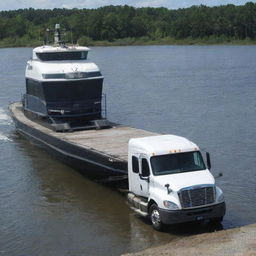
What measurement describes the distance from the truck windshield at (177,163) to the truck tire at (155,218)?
95cm

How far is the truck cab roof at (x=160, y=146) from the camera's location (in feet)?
54.9

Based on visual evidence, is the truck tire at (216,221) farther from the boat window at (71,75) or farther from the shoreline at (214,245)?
the boat window at (71,75)

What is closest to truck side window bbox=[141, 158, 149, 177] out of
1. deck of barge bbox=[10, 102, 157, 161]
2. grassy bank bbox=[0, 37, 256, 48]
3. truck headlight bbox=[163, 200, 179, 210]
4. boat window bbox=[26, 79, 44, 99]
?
truck headlight bbox=[163, 200, 179, 210]

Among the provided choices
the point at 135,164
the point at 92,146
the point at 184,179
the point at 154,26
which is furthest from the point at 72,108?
the point at 154,26

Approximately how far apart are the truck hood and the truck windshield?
Result: 0.22 metres

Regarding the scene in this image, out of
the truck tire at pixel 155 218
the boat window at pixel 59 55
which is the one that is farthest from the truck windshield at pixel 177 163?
the boat window at pixel 59 55

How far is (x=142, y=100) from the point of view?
4653 centimetres

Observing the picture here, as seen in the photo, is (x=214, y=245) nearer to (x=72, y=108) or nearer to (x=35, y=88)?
(x=72, y=108)

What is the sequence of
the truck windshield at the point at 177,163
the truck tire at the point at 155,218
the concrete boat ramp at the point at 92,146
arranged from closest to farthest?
the truck tire at the point at 155,218, the truck windshield at the point at 177,163, the concrete boat ramp at the point at 92,146

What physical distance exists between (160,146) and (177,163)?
671 millimetres

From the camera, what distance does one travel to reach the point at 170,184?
52.2ft

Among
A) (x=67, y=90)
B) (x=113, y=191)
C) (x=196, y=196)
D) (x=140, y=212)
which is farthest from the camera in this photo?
(x=67, y=90)

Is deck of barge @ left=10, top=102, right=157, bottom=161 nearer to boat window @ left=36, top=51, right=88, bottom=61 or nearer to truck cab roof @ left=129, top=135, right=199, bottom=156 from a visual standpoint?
truck cab roof @ left=129, top=135, right=199, bottom=156

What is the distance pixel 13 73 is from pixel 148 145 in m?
55.7
